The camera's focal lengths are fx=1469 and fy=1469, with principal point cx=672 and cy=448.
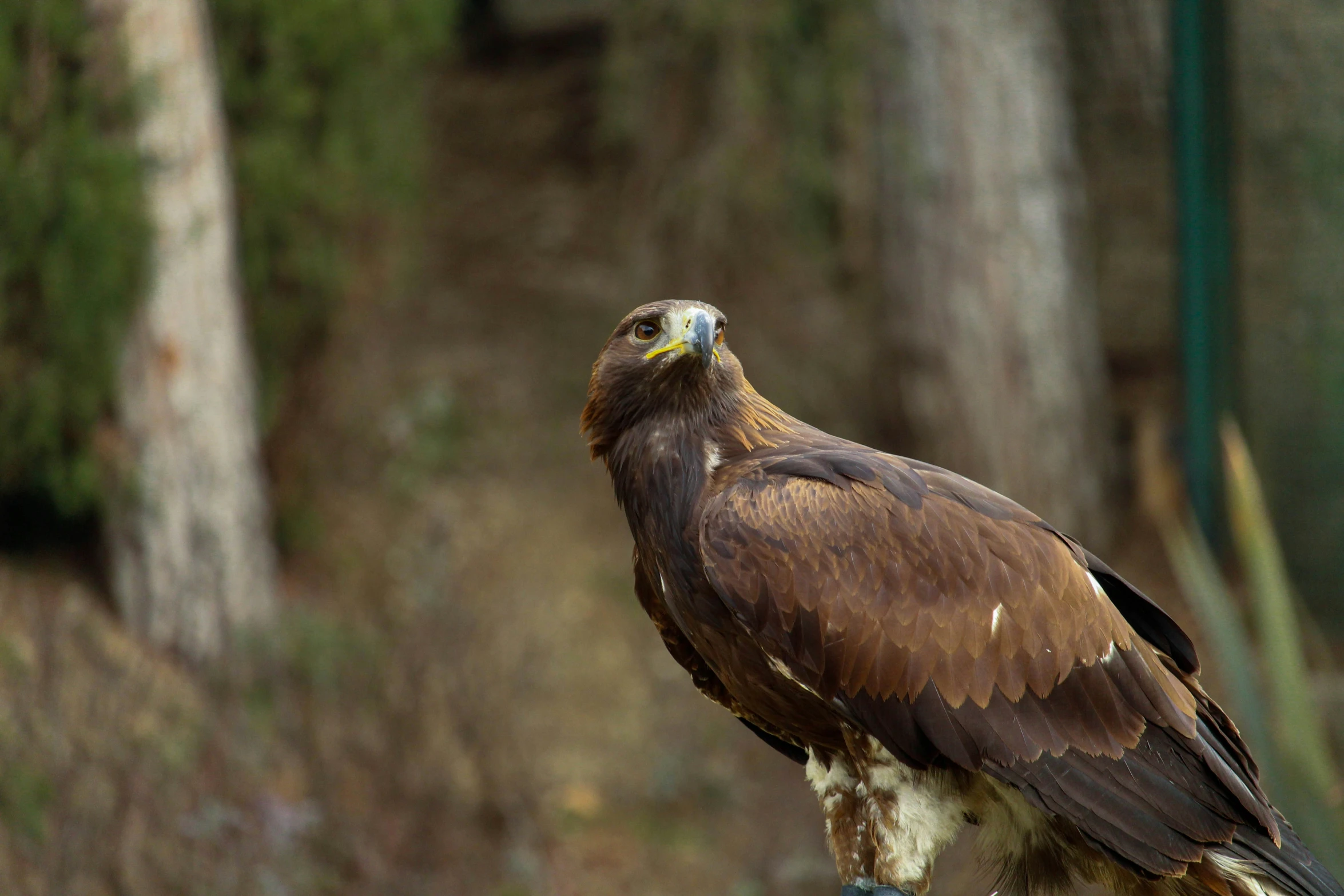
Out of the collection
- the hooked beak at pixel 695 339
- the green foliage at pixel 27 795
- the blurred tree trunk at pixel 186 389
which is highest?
the hooked beak at pixel 695 339

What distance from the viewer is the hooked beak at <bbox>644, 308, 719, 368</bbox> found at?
9.05 ft

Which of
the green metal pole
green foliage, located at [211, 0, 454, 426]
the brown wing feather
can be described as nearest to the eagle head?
the brown wing feather

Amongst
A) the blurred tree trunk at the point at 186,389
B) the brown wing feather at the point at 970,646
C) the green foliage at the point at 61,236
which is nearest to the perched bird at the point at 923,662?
the brown wing feather at the point at 970,646

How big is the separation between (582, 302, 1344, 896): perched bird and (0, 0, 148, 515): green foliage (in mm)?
3536

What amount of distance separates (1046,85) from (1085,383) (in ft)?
4.90

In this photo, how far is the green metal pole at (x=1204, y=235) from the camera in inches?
250

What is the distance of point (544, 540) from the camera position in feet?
26.0

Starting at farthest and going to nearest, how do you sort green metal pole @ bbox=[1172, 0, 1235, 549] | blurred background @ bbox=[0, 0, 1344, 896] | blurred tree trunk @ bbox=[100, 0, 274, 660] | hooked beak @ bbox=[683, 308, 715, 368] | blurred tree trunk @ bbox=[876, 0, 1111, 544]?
1. blurred tree trunk @ bbox=[876, 0, 1111, 544]
2. green metal pole @ bbox=[1172, 0, 1235, 549]
3. blurred tree trunk @ bbox=[100, 0, 274, 660]
4. blurred background @ bbox=[0, 0, 1344, 896]
5. hooked beak @ bbox=[683, 308, 715, 368]

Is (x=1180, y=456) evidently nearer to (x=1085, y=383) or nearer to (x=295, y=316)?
(x=1085, y=383)

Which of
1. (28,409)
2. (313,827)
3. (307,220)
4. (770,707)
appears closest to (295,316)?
(307,220)

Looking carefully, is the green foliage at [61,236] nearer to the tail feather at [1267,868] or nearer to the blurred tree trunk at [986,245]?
the blurred tree trunk at [986,245]

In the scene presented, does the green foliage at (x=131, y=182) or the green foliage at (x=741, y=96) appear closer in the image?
the green foliage at (x=131, y=182)

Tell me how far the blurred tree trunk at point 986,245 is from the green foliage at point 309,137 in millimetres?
2346

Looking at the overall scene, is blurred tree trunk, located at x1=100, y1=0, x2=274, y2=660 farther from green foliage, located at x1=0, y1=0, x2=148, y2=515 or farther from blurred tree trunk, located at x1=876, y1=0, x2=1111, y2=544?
blurred tree trunk, located at x1=876, y1=0, x2=1111, y2=544
